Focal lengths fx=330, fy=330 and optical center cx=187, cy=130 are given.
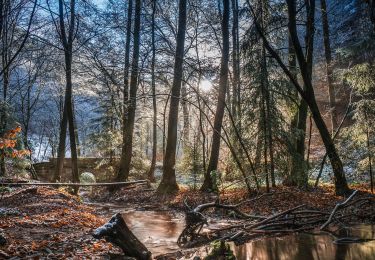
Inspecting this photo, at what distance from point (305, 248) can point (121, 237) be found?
3222mm

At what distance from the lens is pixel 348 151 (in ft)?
40.5

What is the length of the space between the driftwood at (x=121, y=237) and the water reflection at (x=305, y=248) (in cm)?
164

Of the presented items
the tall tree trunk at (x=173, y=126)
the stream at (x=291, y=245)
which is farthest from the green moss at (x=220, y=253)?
the tall tree trunk at (x=173, y=126)

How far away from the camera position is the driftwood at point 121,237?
4.87 m

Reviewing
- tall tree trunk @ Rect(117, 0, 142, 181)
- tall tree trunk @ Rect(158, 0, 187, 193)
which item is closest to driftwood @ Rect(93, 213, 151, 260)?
tall tree trunk @ Rect(158, 0, 187, 193)

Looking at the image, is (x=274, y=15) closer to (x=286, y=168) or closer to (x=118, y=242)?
(x=286, y=168)

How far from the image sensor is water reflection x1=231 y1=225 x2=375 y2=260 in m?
5.38

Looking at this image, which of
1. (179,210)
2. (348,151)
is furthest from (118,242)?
(348,151)

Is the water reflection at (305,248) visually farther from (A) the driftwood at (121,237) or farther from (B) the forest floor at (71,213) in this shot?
(B) the forest floor at (71,213)

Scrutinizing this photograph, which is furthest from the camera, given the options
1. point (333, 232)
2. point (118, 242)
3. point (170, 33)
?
point (170, 33)

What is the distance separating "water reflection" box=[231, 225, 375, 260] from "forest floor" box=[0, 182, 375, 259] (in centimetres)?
233

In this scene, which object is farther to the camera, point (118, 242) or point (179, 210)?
point (179, 210)

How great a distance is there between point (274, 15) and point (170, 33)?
11.5m

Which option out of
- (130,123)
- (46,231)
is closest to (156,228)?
(46,231)
